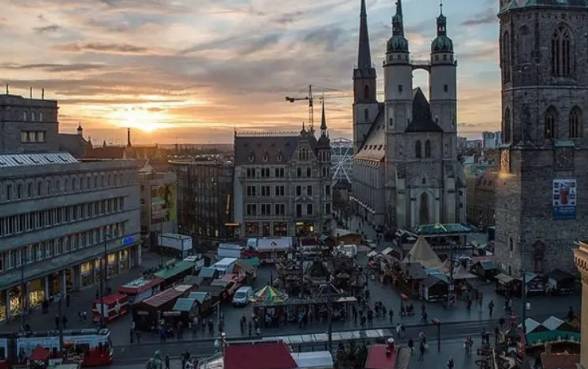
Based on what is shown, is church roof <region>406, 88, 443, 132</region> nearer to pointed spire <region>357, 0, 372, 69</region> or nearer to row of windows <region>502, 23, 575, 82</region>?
pointed spire <region>357, 0, 372, 69</region>

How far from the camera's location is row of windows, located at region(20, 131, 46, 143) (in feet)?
240

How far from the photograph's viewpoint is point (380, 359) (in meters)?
32.2

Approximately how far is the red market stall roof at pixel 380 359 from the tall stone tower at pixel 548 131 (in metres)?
27.1

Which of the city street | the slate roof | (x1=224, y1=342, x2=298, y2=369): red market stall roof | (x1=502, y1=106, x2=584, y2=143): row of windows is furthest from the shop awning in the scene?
the slate roof

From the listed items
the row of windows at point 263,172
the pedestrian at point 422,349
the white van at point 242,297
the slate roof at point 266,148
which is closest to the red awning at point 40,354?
the white van at point 242,297

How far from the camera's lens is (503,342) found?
33.5 meters

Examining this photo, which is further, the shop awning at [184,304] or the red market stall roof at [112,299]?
the red market stall roof at [112,299]

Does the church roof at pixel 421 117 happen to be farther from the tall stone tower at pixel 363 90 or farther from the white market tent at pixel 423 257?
the white market tent at pixel 423 257

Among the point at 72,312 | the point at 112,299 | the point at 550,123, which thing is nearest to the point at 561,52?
the point at 550,123

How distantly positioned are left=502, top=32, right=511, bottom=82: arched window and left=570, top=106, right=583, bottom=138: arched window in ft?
18.9

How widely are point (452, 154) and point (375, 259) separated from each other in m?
26.8

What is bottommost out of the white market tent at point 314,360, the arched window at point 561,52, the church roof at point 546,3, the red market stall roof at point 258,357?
the white market tent at point 314,360

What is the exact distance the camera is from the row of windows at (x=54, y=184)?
47.1m

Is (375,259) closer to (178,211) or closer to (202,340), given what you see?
(202,340)
